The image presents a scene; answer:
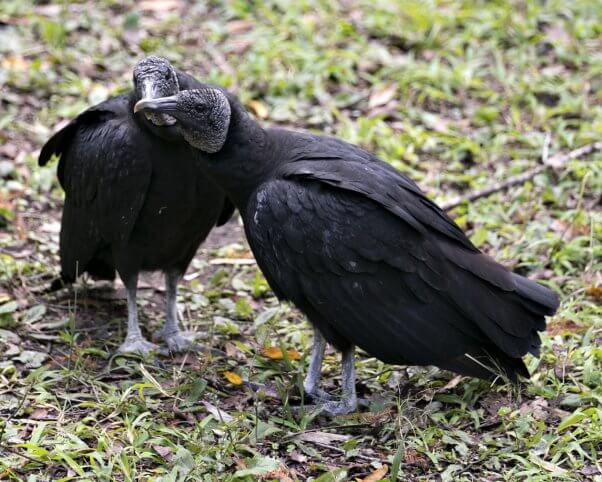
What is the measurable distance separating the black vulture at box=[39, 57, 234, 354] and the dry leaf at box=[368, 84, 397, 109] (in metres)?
2.41

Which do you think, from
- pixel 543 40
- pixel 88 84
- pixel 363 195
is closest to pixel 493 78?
pixel 543 40

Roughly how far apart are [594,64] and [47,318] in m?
4.83

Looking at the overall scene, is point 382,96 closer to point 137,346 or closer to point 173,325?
point 173,325

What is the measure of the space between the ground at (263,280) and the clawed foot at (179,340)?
0.28 feet

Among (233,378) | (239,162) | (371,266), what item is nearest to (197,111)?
(239,162)

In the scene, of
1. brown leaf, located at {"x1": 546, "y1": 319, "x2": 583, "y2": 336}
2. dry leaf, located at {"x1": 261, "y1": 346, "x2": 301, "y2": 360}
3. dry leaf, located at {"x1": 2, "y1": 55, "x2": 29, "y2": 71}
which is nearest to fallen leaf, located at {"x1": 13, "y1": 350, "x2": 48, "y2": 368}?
dry leaf, located at {"x1": 261, "y1": 346, "x2": 301, "y2": 360}

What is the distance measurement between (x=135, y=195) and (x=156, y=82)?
1.98 feet

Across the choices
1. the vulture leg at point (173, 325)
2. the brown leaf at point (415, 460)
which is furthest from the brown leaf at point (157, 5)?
the brown leaf at point (415, 460)

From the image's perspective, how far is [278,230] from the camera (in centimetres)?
441

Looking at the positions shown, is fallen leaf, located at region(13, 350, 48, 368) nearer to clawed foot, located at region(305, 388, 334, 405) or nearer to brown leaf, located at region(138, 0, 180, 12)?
clawed foot, located at region(305, 388, 334, 405)

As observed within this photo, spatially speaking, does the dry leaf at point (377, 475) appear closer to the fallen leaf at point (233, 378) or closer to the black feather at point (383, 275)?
the black feather at point (383, 275)

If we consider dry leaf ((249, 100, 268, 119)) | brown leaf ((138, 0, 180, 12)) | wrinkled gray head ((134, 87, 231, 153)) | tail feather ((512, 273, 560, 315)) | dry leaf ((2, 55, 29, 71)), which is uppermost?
wrinkled gray head ((134, 87, 231, 153))

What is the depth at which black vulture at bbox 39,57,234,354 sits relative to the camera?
483 centimetres

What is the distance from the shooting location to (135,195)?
4.91 meters
